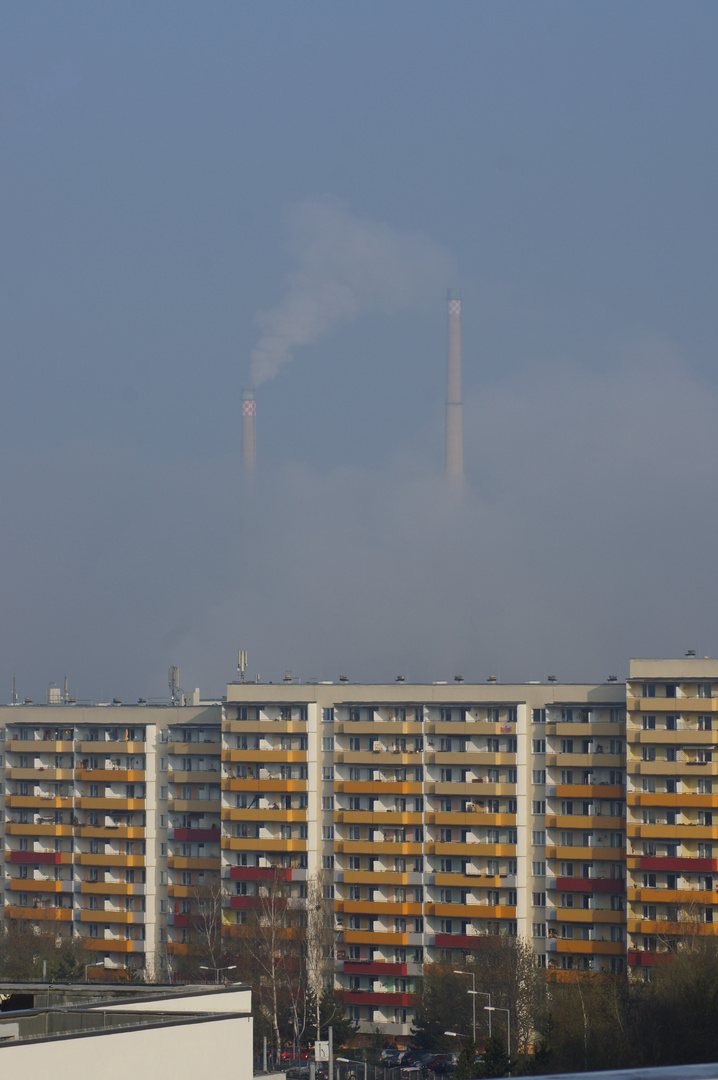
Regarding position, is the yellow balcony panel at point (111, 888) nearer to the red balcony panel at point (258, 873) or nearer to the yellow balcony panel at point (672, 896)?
the red balcony panel at point (258, 873)

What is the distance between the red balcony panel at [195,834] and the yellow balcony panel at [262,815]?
2.73m

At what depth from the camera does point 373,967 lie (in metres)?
84.6

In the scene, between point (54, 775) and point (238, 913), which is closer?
point (238, 913)

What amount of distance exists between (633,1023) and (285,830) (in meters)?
34.9

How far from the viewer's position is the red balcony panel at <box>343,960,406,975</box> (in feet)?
276

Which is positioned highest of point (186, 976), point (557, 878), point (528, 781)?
point (528, 781)

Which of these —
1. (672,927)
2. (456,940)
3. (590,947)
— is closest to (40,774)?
(456,940)

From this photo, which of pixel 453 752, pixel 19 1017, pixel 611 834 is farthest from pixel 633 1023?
pixel 19 1017

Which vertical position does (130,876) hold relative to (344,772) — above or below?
below

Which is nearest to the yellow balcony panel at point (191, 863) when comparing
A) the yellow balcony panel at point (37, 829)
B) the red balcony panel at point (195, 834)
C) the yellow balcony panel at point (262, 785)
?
the red balcony panel at point (195, 834)

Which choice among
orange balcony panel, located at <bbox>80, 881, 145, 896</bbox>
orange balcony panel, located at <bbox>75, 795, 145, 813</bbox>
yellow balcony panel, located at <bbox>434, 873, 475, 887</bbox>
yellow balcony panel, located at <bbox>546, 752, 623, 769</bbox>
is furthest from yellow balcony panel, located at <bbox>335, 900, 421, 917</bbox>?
orange balcony panel, located at <bbox>75, 795, 145, 813</bbox>

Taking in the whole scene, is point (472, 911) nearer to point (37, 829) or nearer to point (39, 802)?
point (37, 829)

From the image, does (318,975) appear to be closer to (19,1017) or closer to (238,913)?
(238,913)

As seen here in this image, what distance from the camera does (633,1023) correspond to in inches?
2333
